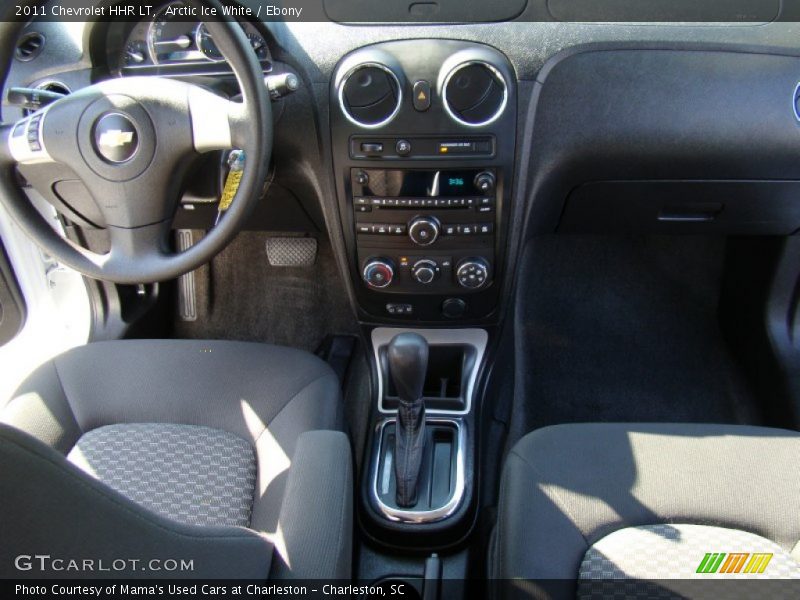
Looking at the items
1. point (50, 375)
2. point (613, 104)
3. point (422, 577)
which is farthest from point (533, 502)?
point (50, 375)

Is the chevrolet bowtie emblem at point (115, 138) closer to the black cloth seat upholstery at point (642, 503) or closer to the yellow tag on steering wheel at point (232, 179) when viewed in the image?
the yellow tag on steering wheel at point (232, 179)

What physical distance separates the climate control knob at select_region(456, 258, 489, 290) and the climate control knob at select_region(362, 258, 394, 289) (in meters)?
0.14

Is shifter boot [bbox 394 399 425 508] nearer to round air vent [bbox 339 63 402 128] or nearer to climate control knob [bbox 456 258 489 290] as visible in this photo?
climate control knob [bbox 456 258 489 290]

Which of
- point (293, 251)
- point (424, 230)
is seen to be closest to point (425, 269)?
point (424, 230)

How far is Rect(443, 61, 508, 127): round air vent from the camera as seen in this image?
4.15ft

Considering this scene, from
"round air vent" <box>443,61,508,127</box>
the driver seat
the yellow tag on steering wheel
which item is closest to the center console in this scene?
"round air vent" <box>443,61,508,127</box>

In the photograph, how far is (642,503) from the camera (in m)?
1.05

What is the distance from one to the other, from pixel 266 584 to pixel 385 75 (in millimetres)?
874

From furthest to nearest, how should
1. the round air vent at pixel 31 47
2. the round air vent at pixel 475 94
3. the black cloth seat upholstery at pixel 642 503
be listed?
1. the round air vent at pixel 31 47
2. the round air vent at pixel 475 94
3. the black cloth seat upholstery at pixel 642 503

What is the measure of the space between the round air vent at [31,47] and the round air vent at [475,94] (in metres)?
0.81

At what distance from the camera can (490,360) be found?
160 centimetres

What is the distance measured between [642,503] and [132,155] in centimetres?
100

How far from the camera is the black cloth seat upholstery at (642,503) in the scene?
981 mm

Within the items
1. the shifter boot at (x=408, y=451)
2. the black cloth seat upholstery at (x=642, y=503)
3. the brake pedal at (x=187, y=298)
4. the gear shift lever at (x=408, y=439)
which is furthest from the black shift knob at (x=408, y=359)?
the brake pedal at (x=187, y=298)
